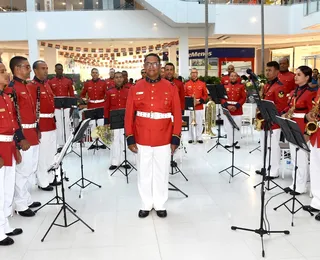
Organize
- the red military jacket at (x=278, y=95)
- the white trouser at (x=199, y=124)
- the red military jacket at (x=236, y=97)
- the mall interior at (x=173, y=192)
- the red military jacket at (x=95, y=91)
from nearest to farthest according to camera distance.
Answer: the mall interior at (x=173, y=192) < the red military jacket at (x=278, y=95) < the red military jacket at (x=236, y=97) < the red military jacket at (x=95, y=91) < the white trouser at (x=199, y=124)

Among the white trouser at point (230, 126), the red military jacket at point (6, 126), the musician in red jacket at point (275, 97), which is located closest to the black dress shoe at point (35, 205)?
the red military jacket at point (6, 126)

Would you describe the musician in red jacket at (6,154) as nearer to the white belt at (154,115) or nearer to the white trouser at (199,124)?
the white belt at (154,115)

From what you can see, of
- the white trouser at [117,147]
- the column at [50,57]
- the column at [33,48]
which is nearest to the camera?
the white trouser at [117,147]

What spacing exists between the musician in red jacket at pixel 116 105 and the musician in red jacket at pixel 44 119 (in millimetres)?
1523

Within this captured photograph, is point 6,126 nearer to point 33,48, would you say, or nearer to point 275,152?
point 275,152

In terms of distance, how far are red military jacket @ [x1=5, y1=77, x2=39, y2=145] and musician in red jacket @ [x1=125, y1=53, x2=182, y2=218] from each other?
143cm

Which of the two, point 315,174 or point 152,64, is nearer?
point 152,64

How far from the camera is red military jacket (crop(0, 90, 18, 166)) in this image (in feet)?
13.0

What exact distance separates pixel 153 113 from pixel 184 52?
45.1ft

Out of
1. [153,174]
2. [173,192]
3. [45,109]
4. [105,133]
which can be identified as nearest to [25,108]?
[45,109]

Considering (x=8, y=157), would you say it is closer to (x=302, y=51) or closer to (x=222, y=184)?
(x=222, y=184)

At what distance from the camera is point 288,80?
636cm

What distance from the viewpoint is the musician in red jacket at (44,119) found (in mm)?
5605

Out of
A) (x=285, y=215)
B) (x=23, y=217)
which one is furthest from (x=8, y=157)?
A: (x=285, y=215)
